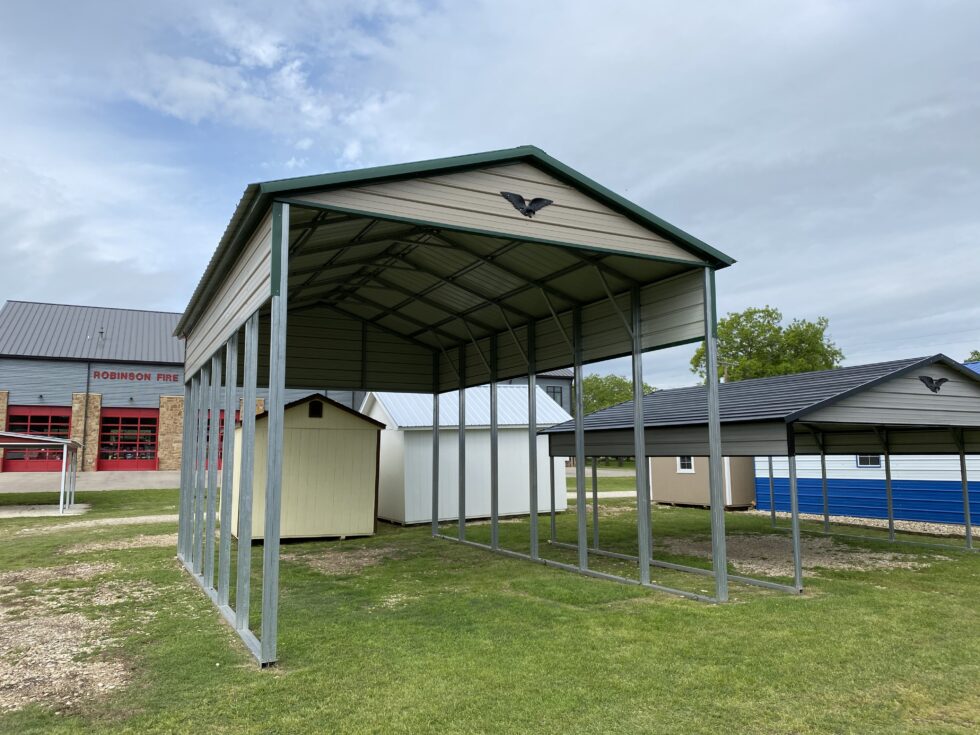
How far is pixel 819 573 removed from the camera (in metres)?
9.66

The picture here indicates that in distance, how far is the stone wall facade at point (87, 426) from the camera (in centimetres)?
3253

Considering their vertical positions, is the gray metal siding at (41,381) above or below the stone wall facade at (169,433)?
above

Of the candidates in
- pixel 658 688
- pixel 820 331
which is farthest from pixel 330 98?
pixel 820 331

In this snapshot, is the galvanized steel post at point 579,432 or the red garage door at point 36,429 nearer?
the galvanized steel post at point 579,432

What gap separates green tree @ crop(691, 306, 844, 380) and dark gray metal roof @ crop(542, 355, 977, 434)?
76.8ft

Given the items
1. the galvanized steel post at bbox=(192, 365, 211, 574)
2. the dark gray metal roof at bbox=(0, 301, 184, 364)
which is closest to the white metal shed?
the galvanized steel post at bbox=(192, 365, 211, 574)

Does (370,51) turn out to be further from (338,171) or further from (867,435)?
(867,435)

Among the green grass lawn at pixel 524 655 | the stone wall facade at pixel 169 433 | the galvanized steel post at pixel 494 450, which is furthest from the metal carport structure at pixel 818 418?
the stone wall facade at pixel 169 433

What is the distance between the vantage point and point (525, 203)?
7.22 meters

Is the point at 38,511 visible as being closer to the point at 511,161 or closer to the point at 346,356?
the point at 346,356

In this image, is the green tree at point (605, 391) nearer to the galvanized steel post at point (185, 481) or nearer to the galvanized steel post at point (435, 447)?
the galvanized steel post at point (435, 447)

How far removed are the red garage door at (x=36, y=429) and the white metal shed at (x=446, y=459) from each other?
21992mm

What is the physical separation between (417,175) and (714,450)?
15.2 ft

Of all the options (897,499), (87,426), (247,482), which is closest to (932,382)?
(897,499)
